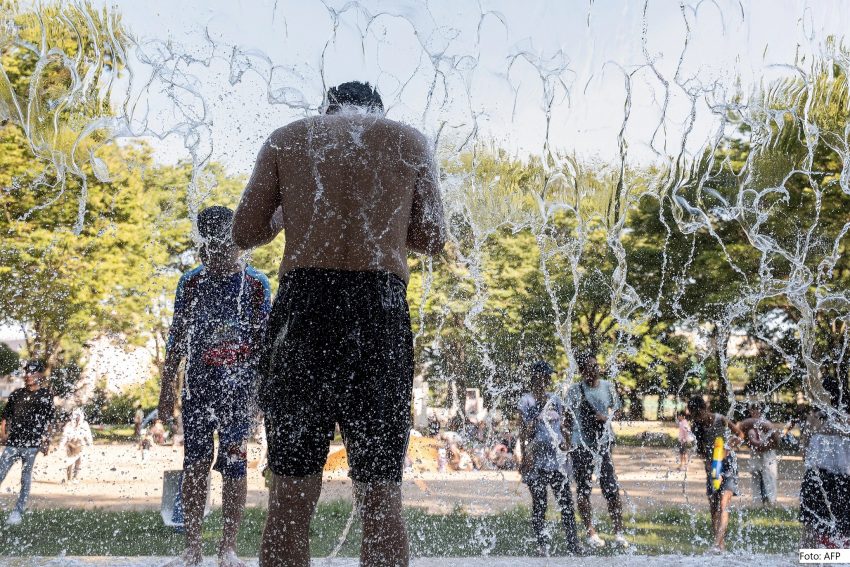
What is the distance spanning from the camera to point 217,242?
3781 mm

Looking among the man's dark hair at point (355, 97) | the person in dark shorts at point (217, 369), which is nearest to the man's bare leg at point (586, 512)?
the person in dark shorts at point (217, 369)

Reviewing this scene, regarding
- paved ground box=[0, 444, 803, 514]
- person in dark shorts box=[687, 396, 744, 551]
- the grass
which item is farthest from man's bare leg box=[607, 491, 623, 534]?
paved ground box=[0, 444, 803, 514]

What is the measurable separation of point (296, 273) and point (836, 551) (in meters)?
3.35

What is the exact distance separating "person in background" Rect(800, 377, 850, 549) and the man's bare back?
11.2 ft

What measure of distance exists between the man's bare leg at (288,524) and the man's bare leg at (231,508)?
131 centimetres

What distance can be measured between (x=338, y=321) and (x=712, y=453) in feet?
16.3

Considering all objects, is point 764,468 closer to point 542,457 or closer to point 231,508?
point 542,457

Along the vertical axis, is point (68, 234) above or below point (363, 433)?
above

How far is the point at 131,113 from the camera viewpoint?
4355 mm

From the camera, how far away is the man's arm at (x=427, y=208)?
2.56 metres

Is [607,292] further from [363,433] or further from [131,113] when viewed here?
[363,433]

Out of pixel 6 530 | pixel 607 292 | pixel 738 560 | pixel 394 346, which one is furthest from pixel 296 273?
pixel 607 292

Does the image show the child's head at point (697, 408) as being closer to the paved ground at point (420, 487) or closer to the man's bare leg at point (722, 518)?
the man's bare leg at point (722, 518)

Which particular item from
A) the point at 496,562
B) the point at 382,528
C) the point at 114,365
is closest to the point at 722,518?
the point at 496,562
